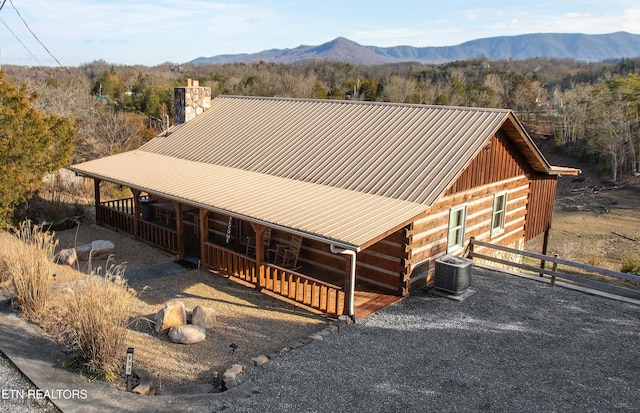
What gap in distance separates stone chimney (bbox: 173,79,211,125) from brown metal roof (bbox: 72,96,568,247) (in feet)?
3.68

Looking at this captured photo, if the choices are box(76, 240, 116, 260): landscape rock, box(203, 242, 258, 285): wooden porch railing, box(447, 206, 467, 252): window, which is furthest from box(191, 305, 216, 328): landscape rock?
box(447, 206, 467, 252): window

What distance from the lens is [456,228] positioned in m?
13.2

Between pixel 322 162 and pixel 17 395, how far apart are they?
29.0ft

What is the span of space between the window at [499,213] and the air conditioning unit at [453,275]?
11.1ft

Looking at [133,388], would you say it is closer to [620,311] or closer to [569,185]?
[620,311]

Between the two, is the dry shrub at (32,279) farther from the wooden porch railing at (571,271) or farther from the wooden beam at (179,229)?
the wooden porch railing at (571,271)

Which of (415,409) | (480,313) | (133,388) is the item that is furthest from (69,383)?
(480,313)

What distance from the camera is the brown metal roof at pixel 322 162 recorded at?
11.1m

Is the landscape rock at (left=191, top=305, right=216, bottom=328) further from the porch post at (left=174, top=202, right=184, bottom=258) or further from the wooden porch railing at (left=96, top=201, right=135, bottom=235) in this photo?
the wooden porch railing at (left=96, top=201, right=135, bottom=235)

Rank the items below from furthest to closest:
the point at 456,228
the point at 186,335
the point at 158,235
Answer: the point at 158,235
the point at 456,228
the point at 186,335

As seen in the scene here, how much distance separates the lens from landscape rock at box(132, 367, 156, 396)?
7715mm

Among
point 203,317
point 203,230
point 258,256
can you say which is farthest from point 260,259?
point 203,317

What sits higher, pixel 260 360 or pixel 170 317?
pixel 170 317

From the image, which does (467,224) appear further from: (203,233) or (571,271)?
(571,271)
